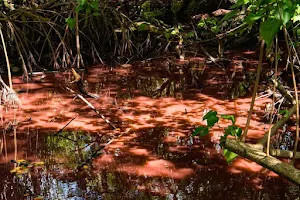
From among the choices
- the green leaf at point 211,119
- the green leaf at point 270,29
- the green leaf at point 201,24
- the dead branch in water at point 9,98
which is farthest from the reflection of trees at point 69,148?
the green leaf at point 201,24

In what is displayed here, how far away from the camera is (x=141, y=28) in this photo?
5.91 meters

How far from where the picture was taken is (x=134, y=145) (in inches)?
117

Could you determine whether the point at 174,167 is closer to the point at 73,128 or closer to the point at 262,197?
the point at 262,197

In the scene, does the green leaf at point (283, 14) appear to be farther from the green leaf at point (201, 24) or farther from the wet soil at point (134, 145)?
the green leaf at point (201, 24)

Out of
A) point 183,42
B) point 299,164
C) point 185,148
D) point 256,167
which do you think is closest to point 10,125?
point 185,148

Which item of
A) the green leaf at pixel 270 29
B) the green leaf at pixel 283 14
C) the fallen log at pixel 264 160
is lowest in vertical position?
the fallen log at pixel 264 160

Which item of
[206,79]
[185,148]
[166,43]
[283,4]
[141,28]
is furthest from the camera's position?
[166,43]

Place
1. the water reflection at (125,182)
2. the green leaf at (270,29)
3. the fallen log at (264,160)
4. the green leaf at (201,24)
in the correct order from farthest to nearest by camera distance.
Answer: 1. the green leaf at (201,24)
2. the water reflection at (125,182)
3. the fallen log at (264,160)
4. the green leaf at (270,29)

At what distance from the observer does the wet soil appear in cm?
237

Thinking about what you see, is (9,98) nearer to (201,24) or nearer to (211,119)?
(211,119)

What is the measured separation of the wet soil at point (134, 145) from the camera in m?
2.37

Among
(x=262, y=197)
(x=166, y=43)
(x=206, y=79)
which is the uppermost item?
(x=166, y=43)

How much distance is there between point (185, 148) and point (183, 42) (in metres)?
3.48

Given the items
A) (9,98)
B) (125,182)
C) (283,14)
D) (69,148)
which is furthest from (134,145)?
(283,14)
